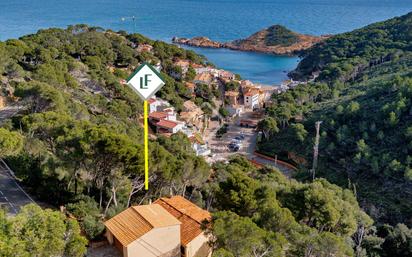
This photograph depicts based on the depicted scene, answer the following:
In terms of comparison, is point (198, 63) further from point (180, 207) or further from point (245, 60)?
point (180, 207)

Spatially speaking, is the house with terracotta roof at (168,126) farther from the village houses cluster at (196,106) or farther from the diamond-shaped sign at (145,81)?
the diamond-shaped sign at (145,81)

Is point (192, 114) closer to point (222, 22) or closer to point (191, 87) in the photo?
point (191, 87)

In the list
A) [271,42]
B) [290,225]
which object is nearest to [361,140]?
[290,225]

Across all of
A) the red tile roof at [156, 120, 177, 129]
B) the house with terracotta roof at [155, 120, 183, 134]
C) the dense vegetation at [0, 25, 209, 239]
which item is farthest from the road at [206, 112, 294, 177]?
the dense vegetation at [0, 25, 209, 239]

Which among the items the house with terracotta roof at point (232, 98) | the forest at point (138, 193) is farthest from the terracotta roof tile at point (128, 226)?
the house with terracotta roof at point (232, 98)

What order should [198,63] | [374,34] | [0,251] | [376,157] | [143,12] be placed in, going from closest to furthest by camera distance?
[0,251]
[376,157]
[198,63]
[374,34]
[143,12]

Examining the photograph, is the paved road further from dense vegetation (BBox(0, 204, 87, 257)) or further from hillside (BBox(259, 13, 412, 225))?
hillside (BBox(259, 13, 412, 225))

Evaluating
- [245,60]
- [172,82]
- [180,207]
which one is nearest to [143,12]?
[245,60]
